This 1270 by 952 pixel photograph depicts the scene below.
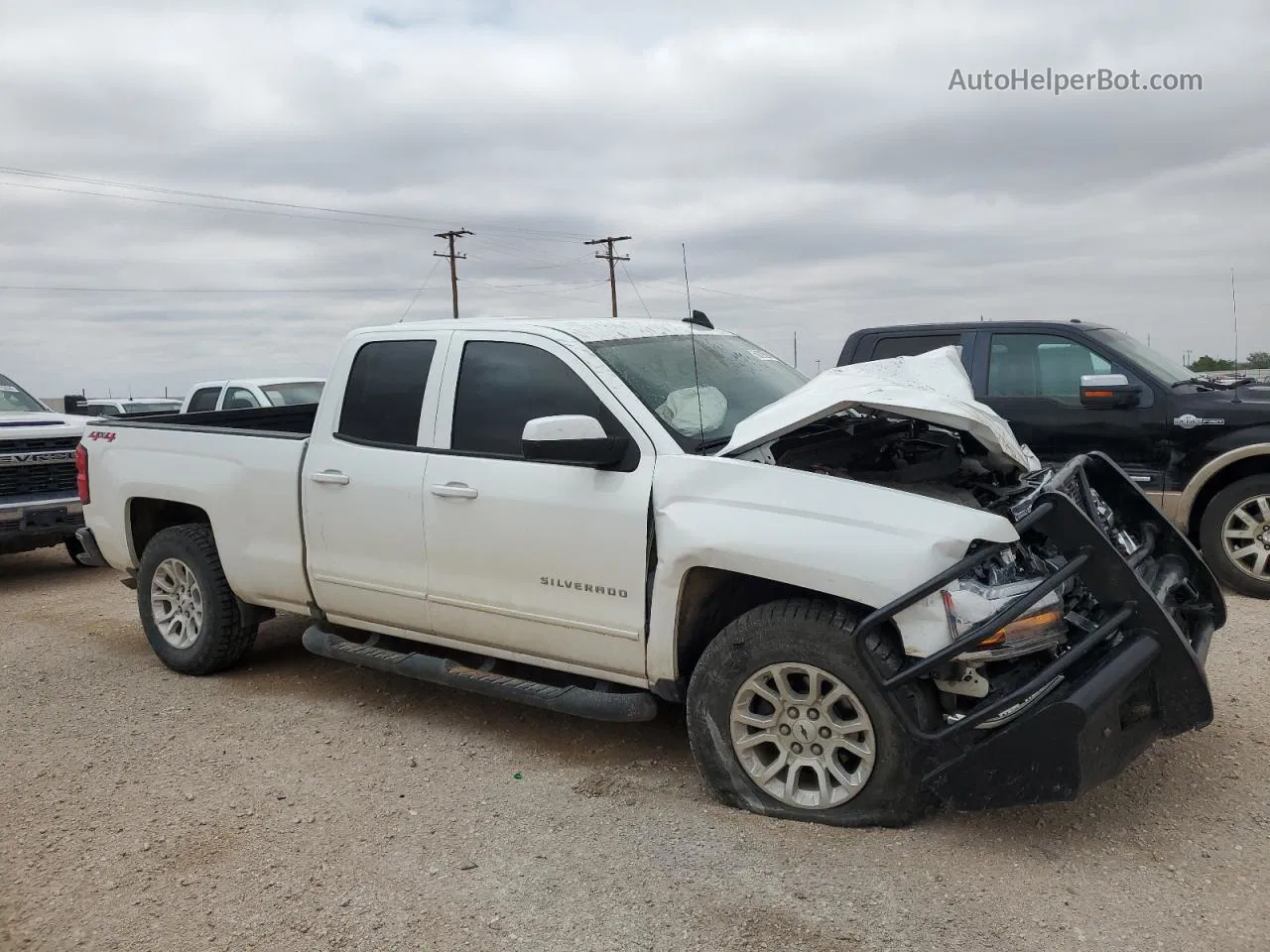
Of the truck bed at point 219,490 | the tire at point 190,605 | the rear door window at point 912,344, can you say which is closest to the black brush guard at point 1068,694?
the truck bed at point 219,490

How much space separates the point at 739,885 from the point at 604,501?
4.98 feet

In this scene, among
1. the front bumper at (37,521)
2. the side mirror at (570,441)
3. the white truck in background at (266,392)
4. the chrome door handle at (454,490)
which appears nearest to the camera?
the side mirror at (570,441)

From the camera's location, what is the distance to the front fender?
11.6ft

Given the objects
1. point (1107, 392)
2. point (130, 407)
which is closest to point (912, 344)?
point (1107, 392)

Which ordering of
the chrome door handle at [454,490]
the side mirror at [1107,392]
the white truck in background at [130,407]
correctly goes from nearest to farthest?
the chrome door handle at [454,490] → the side mirror at [1107,392] → the white truck in background at [130,407]

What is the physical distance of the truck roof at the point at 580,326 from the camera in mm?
4773

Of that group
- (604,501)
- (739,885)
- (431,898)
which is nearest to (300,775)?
(431,898)

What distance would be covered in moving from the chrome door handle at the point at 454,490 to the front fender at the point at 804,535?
36.6 inches

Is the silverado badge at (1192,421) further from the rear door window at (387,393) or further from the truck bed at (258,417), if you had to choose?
the truck bed at (258,417)

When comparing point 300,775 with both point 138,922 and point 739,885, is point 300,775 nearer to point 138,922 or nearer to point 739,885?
point 138,922

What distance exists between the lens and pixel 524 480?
4504 mm

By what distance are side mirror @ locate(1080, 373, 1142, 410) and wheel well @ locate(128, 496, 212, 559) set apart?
5.89 meters

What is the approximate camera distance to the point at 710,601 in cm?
424

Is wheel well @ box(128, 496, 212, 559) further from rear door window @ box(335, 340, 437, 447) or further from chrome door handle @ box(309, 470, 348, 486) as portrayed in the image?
rear door window @ box(335, 340, 437, 447)
